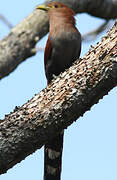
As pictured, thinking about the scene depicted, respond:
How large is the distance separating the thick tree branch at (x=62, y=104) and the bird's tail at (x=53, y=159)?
0.67m

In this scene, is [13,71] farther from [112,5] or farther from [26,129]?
[26,129]

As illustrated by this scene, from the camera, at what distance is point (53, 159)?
13.0 ft

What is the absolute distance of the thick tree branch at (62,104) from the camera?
3.03m

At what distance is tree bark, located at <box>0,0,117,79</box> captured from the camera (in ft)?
17.9

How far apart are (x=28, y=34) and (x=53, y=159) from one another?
91.2 inches

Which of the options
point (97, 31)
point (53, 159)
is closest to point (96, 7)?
point (97, 31)

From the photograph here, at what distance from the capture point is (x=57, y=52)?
4723 millimetres

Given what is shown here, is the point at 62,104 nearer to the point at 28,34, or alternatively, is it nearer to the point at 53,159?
the point at 53,159

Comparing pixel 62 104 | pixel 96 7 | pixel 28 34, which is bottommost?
pixel 62 104

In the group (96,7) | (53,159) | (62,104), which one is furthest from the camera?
(96,7)

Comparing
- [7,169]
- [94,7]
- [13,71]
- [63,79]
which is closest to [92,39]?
[94,7]

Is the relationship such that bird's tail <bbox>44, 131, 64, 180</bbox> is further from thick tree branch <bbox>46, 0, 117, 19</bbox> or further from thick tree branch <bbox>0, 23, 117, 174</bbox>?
thick tree branch <bbox>46, 0, 117, 19</bbox>

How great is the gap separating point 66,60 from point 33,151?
5.84 feet

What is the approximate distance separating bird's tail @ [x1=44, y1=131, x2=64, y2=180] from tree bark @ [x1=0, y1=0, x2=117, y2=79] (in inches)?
65.9
